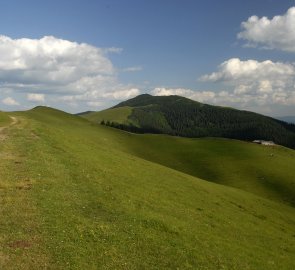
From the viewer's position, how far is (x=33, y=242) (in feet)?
73.1

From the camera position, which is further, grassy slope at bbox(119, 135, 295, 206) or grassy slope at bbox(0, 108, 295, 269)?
grassy slope at bbox(119, 135, 295, 206)

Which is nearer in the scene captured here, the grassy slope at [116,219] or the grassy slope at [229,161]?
the grassy slope at [116,219]

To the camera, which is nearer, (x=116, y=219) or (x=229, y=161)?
(x=116, y=219)

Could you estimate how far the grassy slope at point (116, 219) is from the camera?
73.3 feet

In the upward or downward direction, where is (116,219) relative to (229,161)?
downward

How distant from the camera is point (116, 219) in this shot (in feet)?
93.0

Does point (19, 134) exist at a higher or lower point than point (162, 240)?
higher

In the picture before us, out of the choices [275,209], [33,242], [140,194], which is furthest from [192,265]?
[275,209]

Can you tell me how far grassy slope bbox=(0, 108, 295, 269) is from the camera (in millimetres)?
22344

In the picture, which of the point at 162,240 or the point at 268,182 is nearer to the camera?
the point at 162,240

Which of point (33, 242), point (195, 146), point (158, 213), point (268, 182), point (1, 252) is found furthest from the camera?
point (195, 146)

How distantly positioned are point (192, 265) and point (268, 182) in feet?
190

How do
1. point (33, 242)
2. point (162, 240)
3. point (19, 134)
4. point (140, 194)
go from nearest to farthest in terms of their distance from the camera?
point (33, 242) → point (162, 240) → point (140, 194) → point (19, 134)

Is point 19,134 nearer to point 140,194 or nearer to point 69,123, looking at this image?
point 140,194
